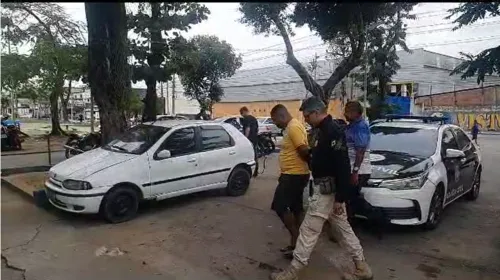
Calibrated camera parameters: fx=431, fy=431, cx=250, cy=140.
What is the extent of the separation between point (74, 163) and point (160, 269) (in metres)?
2.57

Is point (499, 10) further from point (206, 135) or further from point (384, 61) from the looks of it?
point (384, 61)

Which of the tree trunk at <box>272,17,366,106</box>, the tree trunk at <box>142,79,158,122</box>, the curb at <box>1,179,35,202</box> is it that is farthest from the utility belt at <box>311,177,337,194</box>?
the tree trunk at <box>142,79,158,122</box>

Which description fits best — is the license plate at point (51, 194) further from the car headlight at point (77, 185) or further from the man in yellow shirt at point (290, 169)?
the man in yellow shirt at point (290, 169)

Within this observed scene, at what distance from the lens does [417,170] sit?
5070 millimetres

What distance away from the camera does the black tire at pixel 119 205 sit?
5605 millimetres

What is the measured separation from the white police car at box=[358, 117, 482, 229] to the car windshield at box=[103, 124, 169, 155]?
309 centimetres

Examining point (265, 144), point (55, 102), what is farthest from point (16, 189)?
point (55, 102)

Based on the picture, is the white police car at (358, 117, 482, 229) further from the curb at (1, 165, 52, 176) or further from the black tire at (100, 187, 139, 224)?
the curb at (1, 165, 52, 176)

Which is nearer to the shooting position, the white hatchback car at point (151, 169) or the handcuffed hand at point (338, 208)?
the handcuffed hand at point (338, 208)

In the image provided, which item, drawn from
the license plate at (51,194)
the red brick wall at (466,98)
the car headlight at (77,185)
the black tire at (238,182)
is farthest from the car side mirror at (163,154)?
the red brick wall at (466,98)

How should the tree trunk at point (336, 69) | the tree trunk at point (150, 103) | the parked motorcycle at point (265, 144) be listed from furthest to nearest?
the tree trunk at point (150, 103) → the parked motorcycle at point (265, 144) → the tree trunk at point (336, 69)

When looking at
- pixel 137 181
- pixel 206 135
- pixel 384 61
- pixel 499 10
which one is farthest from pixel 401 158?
pixel 384 61

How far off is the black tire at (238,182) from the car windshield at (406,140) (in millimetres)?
2267

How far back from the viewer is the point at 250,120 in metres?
9.19
